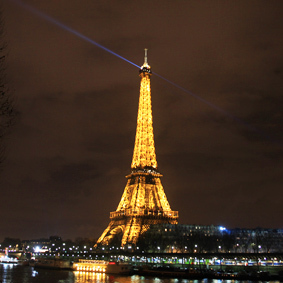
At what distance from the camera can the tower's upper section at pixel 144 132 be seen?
100062 mm

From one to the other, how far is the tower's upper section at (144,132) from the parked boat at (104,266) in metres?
25.3

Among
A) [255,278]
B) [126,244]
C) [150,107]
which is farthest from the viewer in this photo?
[150,107]

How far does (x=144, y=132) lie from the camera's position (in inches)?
4026

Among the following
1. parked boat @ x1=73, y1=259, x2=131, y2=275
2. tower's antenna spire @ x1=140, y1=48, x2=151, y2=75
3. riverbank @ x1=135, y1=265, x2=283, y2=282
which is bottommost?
riverbank @ x1=135, y1=265, x2=283, y2=282

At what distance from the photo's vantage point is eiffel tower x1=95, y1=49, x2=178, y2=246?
93875mm

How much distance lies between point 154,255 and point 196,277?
1999cm

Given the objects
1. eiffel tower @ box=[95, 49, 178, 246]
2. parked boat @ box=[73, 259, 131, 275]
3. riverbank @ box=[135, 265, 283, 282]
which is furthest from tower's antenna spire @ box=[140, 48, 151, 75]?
riverbank @ box=[135, 265, 283, 282]

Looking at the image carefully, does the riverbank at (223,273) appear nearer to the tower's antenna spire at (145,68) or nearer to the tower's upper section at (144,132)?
the tower's upper section at (144,132)

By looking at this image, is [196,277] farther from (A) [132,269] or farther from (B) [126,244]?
(B) [126,244]

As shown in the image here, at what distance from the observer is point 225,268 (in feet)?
234

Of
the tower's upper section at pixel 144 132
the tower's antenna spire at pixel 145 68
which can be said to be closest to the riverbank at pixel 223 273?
the tower's upper section at pixel 144 132

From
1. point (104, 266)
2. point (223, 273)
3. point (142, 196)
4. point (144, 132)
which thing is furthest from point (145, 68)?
point (223, 273)

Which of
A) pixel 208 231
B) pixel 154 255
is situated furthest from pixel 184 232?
pixel 154 255

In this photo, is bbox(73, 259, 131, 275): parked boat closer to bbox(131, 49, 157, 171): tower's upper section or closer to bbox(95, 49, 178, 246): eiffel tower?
bbox(95, 49, 178, 246): eiffel tower
